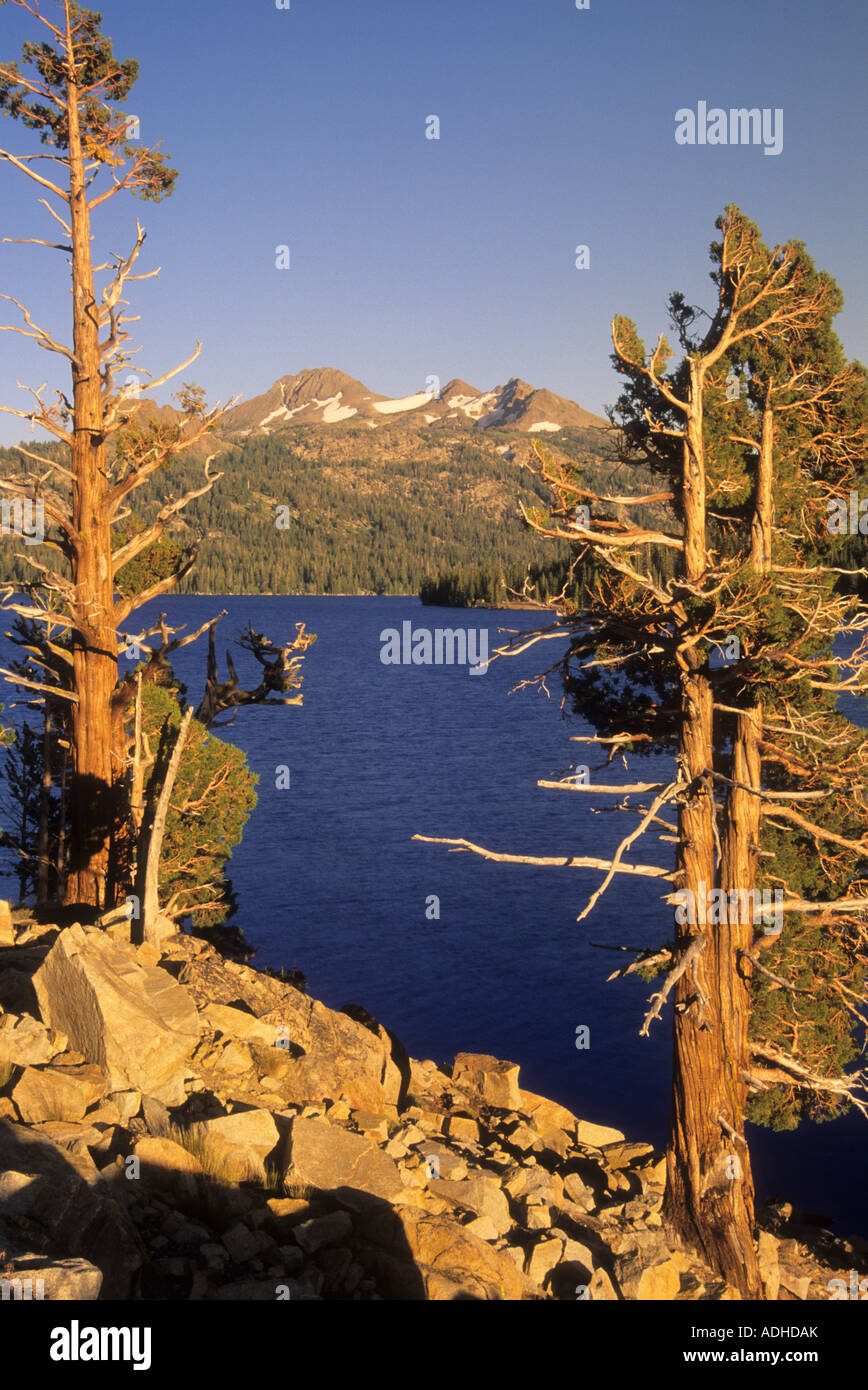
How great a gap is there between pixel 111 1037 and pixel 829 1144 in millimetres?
26530

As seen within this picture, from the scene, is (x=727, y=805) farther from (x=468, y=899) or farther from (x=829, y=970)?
(x=468, y=899)

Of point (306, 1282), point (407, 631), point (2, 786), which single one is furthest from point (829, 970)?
point (407, 631)

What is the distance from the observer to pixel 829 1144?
30.3 m

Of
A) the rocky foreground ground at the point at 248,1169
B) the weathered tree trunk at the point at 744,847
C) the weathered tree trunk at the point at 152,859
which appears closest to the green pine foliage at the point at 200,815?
the weathered tree trunk at the point at 152,859

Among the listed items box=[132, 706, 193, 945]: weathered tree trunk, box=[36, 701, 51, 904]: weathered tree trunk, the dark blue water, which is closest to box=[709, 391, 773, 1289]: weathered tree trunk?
box=[132, 706, 193, 945]: weathered tree trunk

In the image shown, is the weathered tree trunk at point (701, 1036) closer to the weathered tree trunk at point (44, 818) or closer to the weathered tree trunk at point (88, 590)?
the weathered tree trunk at point (88, 590)

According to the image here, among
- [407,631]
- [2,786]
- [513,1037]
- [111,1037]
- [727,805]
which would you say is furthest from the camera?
[407,631]

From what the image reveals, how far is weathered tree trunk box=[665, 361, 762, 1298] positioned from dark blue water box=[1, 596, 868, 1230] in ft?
33.7

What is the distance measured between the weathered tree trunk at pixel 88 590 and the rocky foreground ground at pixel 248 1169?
2637mm

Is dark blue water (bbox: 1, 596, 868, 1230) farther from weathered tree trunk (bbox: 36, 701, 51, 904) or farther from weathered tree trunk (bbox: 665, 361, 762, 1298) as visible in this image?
weathered tree trunk (bbox: 36, 701, 51, 904)

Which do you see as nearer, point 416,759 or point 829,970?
point 829,970

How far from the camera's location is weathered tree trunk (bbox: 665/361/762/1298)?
14.2 meters

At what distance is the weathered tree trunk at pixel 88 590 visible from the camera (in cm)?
1608
